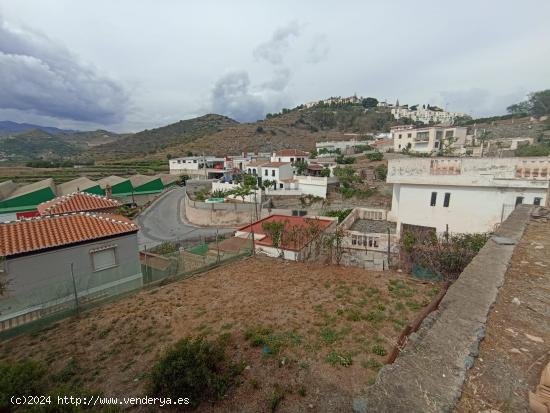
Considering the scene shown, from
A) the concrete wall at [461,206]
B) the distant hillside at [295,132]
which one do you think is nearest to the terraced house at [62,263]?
the concrete wall at [461,206]

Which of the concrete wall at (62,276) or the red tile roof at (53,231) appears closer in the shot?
the concrete wall at (62,276)


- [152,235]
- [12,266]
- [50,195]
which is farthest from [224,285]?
[50,195]

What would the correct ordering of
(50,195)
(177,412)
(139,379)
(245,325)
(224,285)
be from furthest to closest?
(50,195)
(224,285)
(245,325)
(139,379)
(177,412)

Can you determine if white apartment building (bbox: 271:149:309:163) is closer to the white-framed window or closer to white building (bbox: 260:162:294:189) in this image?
white building (bbox: 260:162:294:189)

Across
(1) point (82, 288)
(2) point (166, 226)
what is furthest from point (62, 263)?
(2) point (166, 226)

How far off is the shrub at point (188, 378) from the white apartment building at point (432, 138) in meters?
62.6

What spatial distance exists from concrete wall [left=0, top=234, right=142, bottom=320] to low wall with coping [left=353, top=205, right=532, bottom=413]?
36.8 ft

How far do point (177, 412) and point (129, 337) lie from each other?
3.31 metres

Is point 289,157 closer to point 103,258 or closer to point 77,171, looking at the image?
point 77,171

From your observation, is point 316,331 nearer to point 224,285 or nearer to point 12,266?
point 224,285

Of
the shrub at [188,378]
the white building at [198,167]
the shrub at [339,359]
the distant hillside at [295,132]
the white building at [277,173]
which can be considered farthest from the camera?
the distant hillside at [295,132]

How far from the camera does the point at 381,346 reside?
5.09m

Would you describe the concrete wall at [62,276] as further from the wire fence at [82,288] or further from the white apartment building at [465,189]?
the white apartment building at [465,189]

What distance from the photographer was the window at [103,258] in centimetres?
1131
